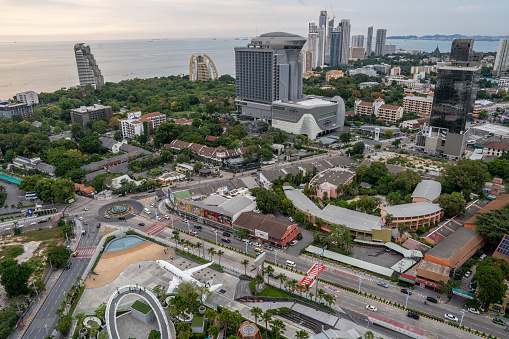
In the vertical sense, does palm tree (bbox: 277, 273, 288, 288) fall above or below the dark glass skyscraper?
below

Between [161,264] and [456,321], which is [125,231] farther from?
[456,321]

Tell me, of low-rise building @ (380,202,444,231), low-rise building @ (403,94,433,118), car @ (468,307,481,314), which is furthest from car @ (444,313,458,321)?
low-rise building @ (403,94,433,118)

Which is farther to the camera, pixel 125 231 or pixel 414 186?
pixel 414 186

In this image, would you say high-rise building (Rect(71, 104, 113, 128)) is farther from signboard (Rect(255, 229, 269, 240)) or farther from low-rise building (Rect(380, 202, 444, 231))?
low-rise building (Rect(380, 202, 444, 231))

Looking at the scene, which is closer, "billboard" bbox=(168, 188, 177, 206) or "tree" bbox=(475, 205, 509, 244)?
"tree" bbox=(475, 205, 509, 244)

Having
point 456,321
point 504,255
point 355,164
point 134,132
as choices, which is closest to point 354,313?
point 456,321

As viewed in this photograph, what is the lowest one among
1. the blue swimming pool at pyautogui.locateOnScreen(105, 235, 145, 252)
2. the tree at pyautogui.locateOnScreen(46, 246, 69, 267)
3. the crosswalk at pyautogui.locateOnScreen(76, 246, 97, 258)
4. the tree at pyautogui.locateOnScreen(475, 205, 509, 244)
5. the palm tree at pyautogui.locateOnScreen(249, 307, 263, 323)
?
the blue swimming pool at pyautogui.locateOnScreen(105, 235, 145, 252)
